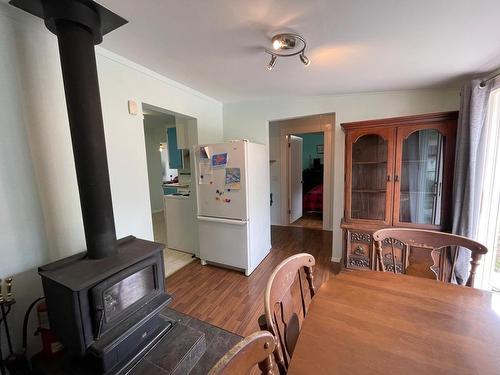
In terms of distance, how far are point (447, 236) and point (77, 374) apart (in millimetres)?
2257

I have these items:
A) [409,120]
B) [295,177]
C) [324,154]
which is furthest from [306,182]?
[409,120]

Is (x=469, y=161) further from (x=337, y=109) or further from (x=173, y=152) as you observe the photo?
(x=173, y=152)

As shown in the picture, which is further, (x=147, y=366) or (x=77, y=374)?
(x=147, y=366)

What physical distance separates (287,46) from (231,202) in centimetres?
159

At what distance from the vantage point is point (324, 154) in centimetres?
401

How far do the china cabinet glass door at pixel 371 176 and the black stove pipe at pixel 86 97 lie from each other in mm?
2271

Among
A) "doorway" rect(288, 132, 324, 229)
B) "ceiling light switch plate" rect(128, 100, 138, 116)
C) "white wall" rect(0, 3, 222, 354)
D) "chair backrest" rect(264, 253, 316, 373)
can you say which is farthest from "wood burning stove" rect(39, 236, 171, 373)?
"doorway" rect(288, 132, 324, 229)

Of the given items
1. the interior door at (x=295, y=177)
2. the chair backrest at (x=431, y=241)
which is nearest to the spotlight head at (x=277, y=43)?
the chair backrest at (x=431, y=241)

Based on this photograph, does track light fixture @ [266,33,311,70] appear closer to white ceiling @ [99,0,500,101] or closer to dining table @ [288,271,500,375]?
white ceiling @ [99,0,500,101]

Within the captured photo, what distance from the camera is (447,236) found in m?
1.25

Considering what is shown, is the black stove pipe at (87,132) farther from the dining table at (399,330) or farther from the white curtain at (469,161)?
the white curtain at (469,161)

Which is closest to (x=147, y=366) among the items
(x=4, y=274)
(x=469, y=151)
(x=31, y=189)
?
(x=4, y=274)

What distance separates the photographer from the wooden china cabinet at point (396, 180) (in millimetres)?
2047

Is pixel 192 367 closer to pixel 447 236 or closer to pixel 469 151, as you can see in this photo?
pixel 447 236
